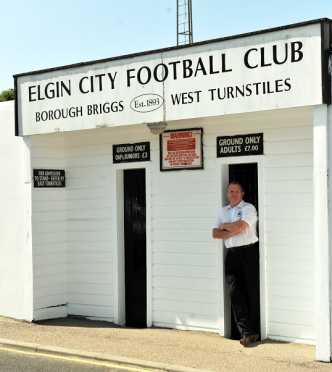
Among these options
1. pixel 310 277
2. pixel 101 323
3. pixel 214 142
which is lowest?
pixel 101 323

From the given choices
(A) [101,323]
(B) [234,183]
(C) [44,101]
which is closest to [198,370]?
(B) [234,183]

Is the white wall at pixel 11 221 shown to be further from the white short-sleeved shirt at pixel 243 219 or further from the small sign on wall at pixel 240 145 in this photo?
the white short-sleeved shirt at pixel 243 219

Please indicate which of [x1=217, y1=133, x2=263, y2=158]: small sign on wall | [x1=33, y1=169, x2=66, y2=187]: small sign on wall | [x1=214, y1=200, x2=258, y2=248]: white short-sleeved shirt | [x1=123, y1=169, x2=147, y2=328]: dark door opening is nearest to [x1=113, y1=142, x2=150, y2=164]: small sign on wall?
[x1=123, y1=169, x2=147, y2=328]: dark door opening

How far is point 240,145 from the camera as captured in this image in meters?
8.16

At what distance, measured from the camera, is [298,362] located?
21.9 ft

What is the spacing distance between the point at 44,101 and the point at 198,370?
203 inches

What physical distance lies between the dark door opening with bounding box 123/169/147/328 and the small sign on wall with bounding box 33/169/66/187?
1.22m

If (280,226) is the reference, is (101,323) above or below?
below

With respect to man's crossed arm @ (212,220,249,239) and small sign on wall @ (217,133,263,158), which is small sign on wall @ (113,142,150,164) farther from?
man's crossed arm @ (212,220,249,239)

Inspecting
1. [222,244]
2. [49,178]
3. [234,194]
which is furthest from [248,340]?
[49,178]

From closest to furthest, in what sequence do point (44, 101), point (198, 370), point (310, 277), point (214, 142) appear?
1. point (198, 370)
2. point (310, 277)
3. point (214, 142)
4. point (44, 101)

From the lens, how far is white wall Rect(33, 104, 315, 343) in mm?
7625

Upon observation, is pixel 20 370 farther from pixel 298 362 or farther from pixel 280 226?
pixel 280 226

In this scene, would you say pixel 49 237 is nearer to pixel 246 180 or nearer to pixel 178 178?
pixel 178 178
